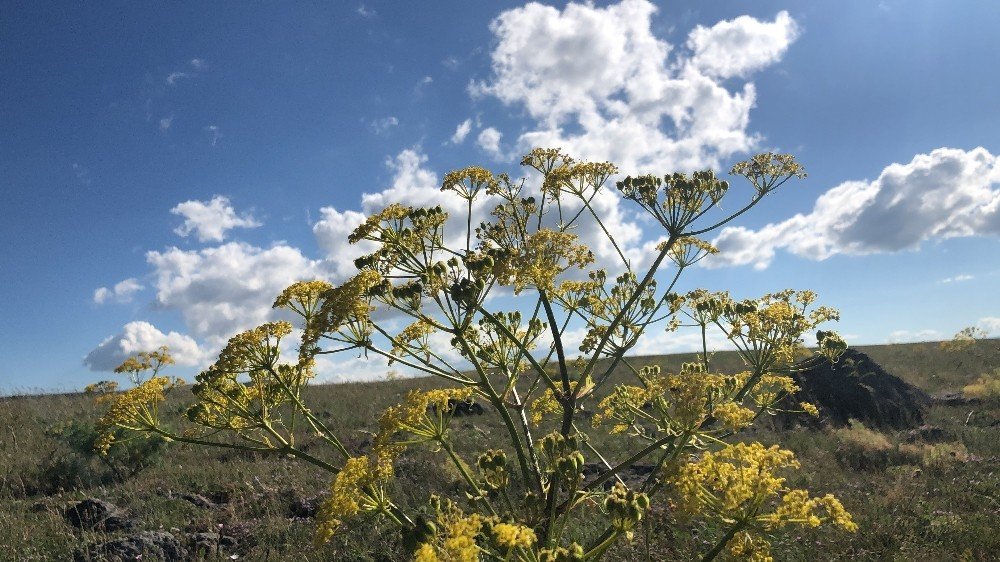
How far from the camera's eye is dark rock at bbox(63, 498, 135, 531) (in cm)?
910

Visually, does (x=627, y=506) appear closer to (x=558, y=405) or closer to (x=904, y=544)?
(x=558, y=405)

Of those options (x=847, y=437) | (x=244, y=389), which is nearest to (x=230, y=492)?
(x=244, y=389)

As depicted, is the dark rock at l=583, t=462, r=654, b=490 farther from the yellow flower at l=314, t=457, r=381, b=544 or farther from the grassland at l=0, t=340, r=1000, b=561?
the yellow flower at l=314, t=457, r=381, b=544

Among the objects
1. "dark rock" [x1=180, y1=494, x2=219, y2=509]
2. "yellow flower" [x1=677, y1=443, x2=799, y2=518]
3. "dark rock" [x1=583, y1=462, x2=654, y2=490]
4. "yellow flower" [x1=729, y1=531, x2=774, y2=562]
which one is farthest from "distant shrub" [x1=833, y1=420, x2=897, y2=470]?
"dark rock" [x1=180, y1=494, x2=219, y2=509]

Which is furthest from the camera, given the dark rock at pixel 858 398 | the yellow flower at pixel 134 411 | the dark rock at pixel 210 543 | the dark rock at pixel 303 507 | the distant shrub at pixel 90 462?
the dark rock at pixel 858 398

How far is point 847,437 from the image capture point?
17344mm

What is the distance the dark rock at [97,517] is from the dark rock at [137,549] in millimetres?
1008

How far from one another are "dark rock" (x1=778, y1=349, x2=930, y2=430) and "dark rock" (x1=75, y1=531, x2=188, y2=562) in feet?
64.2

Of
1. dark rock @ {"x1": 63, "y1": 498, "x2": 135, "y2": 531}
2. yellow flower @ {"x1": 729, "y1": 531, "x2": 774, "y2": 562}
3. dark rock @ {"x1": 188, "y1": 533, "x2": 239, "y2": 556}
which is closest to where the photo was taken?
yellow flower @ {"x1": 729, "y1": 531, "x2": 774, "y2": 562}

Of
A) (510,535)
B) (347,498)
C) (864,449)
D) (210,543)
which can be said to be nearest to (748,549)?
(510,535)

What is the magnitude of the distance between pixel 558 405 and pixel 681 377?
1702mm

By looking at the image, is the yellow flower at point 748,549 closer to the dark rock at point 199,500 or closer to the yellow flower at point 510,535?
the yellow flower at point 510,535

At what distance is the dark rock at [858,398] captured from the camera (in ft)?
67.2

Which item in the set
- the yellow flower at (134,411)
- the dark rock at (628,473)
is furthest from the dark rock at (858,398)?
the yellow flower at (134,411)
